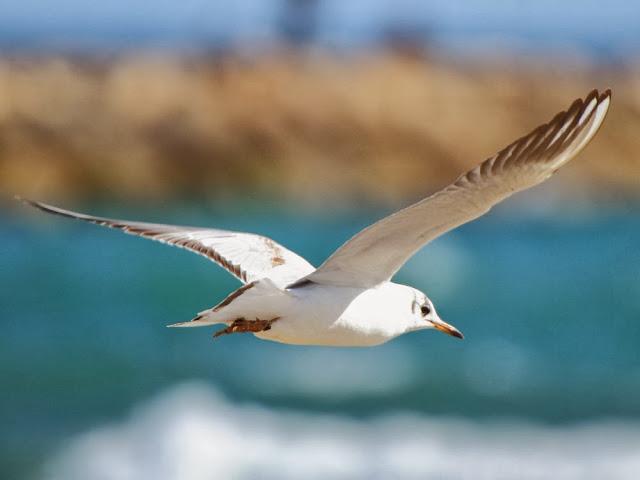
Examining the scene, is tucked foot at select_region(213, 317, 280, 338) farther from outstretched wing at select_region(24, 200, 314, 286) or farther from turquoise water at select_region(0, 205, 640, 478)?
turquoise water at select_region(0, 205, 640, 478)

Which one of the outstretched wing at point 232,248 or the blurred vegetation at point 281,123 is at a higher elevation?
the blurred vegetation at point 281,123

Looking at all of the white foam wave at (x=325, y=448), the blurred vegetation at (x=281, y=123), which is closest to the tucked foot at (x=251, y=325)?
the white foam wave at (x=325, y=448)

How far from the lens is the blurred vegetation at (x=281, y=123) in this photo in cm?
2380

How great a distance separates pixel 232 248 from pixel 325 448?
22.1ft

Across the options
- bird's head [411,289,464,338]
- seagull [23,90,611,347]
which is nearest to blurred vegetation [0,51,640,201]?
bird's head [411,289,464,338]

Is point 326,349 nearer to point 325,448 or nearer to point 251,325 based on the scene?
point 325,448

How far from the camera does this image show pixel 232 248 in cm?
562

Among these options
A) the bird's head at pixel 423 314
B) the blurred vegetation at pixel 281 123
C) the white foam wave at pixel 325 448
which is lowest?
Answer: the bird's head at pixel 423 314

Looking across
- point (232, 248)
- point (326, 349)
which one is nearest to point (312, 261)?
point (326, 349)

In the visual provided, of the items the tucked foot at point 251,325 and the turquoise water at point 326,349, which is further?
the turquoise water at point 326,349

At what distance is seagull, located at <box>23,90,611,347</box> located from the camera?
4.59 meters

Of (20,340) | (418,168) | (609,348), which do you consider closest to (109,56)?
(418,168)

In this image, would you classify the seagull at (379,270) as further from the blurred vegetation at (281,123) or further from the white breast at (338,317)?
the blurred vegetation at (281,123)

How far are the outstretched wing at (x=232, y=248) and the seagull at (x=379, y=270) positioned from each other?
0.01m
